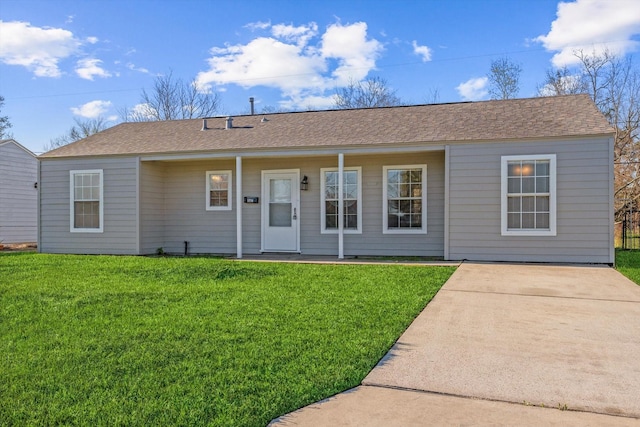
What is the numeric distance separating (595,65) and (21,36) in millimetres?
21849

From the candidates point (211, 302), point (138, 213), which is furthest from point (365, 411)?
point (138, 213)

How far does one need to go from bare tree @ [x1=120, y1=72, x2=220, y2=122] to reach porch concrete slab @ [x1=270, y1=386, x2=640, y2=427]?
982 inches

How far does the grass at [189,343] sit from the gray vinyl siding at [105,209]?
4.07 metres

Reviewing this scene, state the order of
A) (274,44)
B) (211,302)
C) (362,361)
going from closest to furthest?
(362,361) < (211,302) < (274,44)

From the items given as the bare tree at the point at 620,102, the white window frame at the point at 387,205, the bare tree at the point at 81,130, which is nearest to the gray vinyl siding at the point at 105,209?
the white window frame at the point at 387,205

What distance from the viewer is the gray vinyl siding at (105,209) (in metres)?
10.9

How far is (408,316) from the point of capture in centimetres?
445

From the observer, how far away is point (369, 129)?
34.6 ft

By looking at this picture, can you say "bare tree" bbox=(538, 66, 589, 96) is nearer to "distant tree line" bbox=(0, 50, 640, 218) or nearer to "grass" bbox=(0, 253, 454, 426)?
"distant tree line" bbox=(0, 50, 640, 218)

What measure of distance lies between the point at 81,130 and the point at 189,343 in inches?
1200

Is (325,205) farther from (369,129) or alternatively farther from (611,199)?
(611,199)

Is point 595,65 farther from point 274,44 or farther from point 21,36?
point 21,36

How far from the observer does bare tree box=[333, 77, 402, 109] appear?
24.8 metres

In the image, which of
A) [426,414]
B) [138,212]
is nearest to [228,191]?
[138,212]
